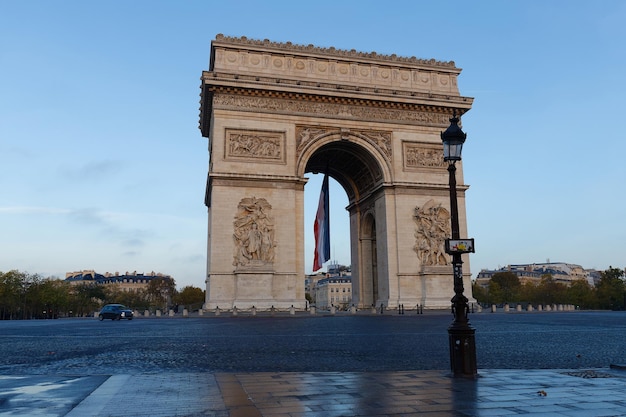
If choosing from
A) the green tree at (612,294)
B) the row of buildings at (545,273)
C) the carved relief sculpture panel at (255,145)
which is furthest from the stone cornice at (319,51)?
the row of buildings at (545,273)

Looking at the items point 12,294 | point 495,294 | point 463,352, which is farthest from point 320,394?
point 495,294

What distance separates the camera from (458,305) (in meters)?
A: 6.82

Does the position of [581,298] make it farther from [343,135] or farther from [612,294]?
[343,135]

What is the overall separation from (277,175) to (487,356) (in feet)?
68.9

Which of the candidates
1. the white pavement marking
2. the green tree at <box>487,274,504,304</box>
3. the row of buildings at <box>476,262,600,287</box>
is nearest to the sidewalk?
the white pavement marking

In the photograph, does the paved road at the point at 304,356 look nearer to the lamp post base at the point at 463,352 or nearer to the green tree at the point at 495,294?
the lamp post base at the point at 463,352

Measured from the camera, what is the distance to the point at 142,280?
141250 mm

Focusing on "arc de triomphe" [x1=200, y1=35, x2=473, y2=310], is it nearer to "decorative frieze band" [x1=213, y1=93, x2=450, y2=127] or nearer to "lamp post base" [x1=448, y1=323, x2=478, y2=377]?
"decorative frieze band" [x1=213, y1=93, x2=450, y2=127]

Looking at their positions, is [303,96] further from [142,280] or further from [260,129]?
[142,280]

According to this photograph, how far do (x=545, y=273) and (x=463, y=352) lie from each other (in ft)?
469

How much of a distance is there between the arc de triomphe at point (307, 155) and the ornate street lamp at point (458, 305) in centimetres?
2047

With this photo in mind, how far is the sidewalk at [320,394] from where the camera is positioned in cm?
423

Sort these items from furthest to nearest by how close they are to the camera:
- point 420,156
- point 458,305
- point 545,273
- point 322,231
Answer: point 545,273 < point 322,231 < point 420,156 < point 458,305

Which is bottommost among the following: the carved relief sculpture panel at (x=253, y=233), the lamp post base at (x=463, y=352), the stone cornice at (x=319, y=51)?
the lamp post base at (x=463, y=352)
